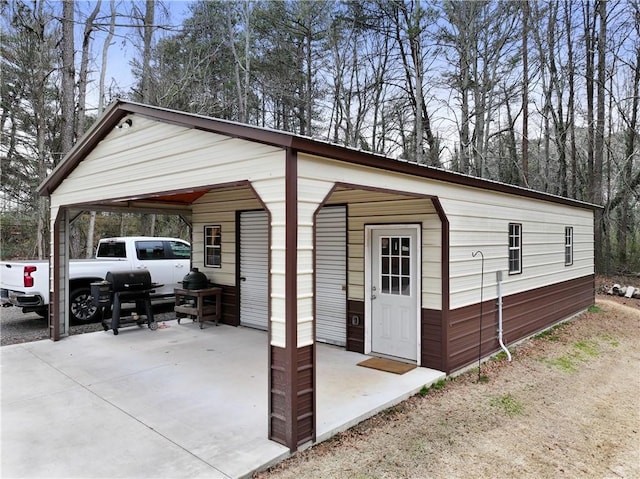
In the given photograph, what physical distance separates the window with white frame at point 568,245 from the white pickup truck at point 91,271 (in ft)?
26.9

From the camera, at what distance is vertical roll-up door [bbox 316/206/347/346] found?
20.5 ft

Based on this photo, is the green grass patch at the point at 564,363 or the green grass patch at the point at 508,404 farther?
the green grass patch at the point at 564,363

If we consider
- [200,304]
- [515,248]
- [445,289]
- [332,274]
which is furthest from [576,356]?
[200,304]

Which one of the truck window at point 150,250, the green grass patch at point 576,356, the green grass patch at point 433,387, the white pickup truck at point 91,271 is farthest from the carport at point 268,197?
the green grass patch at point 576,356

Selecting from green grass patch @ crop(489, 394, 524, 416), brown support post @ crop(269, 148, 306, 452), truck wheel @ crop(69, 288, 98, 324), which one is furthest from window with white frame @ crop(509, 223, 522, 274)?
truck wheel @ crop(69, 288, 98, 324)

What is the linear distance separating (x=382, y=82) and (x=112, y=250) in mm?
11391

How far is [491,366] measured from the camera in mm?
5707

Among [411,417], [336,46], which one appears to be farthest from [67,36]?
[411,417]

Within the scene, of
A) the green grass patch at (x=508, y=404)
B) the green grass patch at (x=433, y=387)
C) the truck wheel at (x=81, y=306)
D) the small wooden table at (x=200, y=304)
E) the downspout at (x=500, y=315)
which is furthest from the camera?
the truck wheel at (x=81, y=306)

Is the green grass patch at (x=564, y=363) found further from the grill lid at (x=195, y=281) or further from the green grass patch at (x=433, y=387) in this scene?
the grill lid at (x=195, y=281)

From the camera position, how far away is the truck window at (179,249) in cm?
949

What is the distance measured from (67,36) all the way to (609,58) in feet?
56.9

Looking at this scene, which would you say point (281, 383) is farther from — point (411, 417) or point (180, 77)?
point (180, 77)

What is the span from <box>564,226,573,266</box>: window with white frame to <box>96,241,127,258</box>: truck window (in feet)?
30.4
